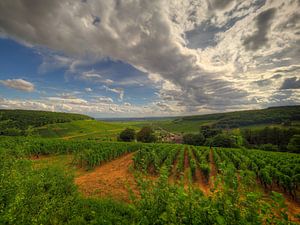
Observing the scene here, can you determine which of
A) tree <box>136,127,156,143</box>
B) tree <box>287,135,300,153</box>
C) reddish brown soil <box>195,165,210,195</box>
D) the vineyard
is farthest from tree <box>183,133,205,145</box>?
the vineyard

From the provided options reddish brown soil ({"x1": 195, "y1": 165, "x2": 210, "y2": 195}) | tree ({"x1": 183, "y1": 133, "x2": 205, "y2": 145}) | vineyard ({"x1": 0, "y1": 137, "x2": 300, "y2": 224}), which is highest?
vineyard ({"x1": 0, "y1": 137, "x2": 300, "y2": 224})

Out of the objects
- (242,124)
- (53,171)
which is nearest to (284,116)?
(242,124)

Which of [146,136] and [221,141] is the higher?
[146,136]

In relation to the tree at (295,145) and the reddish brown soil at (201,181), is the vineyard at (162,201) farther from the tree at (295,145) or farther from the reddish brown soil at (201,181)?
the tree at (295,145)

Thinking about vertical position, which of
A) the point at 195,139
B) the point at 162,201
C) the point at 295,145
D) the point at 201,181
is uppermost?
the point at 162,201

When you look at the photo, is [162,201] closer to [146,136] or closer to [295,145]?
[146,136]

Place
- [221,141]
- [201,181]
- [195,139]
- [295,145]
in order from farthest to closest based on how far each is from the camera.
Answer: [195,139] < [221,141] < [295,145] < [201,181]

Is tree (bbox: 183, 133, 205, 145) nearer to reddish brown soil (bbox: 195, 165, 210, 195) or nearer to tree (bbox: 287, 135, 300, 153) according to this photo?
tree (bbox: 287, 135, 300, 153)

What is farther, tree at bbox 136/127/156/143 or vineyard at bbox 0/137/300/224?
tree at bbox 136/127/156/143

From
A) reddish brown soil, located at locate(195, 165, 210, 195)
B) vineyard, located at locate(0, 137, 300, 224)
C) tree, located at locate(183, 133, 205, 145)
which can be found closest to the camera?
vineyard, located at locate(0, 137, 300, 224)

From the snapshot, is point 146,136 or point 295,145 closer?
point 295,145

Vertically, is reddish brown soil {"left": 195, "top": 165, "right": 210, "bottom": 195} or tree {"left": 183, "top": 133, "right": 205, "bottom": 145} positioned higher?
reddish brown soil {"left": 195, "top": 165, "right": 210, "bottom": 195}

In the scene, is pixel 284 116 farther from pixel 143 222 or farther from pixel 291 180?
pixel 143 222

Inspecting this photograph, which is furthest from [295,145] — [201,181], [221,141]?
[201,181]
